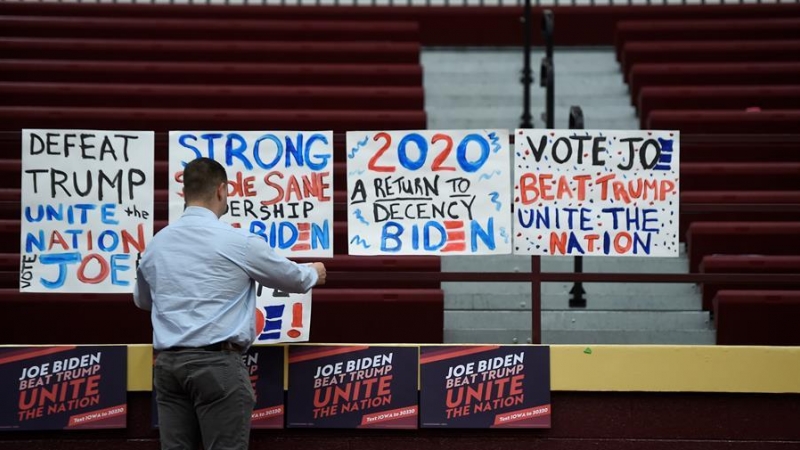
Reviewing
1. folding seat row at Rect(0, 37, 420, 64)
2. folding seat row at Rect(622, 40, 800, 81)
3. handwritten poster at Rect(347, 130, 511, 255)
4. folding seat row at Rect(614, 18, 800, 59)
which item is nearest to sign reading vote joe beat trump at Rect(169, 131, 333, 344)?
handwritten poster at Rect(347, 130, 511, 255)

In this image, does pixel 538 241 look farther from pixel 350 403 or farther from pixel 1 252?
pixel 1 252

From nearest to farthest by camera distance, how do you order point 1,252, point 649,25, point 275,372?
point 275,372
point 1,252
point 649,25

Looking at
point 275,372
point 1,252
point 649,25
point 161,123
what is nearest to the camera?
point 275,372

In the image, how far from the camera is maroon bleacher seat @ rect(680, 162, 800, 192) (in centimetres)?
795

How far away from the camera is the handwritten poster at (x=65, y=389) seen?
5.73 m

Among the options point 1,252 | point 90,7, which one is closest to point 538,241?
point 1,252

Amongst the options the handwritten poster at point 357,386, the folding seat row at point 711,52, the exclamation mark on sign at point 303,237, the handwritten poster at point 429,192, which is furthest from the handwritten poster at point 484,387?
the folding seat row at point 711,52

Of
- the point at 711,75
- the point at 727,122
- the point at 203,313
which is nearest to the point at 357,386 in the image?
the point at 203,313

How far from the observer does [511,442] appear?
579cm

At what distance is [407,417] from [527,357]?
0.64 m

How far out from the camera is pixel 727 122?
8.66 meters

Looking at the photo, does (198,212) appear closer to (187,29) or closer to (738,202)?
(738,202)

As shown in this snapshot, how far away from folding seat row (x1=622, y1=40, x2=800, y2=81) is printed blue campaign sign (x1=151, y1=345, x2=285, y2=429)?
17.6ft

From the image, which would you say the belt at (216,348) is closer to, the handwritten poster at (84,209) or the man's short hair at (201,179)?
the man's short hair at (201,179)
